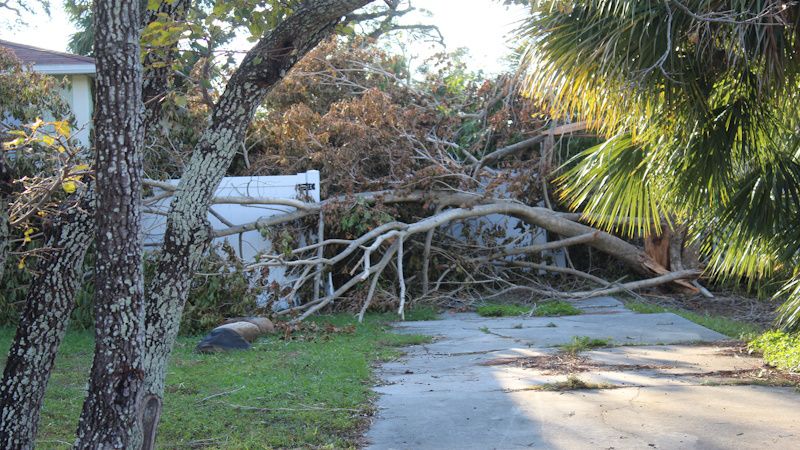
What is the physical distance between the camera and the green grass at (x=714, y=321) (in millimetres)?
9992

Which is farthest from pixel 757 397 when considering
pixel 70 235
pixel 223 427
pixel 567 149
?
pixel 567 149

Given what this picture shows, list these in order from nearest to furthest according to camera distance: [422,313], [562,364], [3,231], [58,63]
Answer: [3,231] → [562,364] → [422,313] → [58,63]

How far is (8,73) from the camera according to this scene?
11148 mm

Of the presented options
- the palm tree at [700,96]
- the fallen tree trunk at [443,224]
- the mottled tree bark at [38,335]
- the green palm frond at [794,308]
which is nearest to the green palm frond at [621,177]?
the palm tree at [700,96]

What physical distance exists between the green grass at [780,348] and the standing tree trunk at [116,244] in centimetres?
585

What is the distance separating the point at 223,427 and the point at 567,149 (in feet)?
31.6

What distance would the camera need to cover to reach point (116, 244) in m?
3.55

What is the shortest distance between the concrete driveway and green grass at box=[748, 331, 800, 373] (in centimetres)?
16

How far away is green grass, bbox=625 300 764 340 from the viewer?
999 cm

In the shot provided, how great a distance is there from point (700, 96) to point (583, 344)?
3400 mm

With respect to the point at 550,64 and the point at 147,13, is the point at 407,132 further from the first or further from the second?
the point at 147,13

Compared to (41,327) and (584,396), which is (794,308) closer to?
(584,396)

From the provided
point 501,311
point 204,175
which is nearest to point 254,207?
point 501,311

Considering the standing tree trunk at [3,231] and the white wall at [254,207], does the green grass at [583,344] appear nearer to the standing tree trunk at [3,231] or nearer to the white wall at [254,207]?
the white wall at [254,207]
